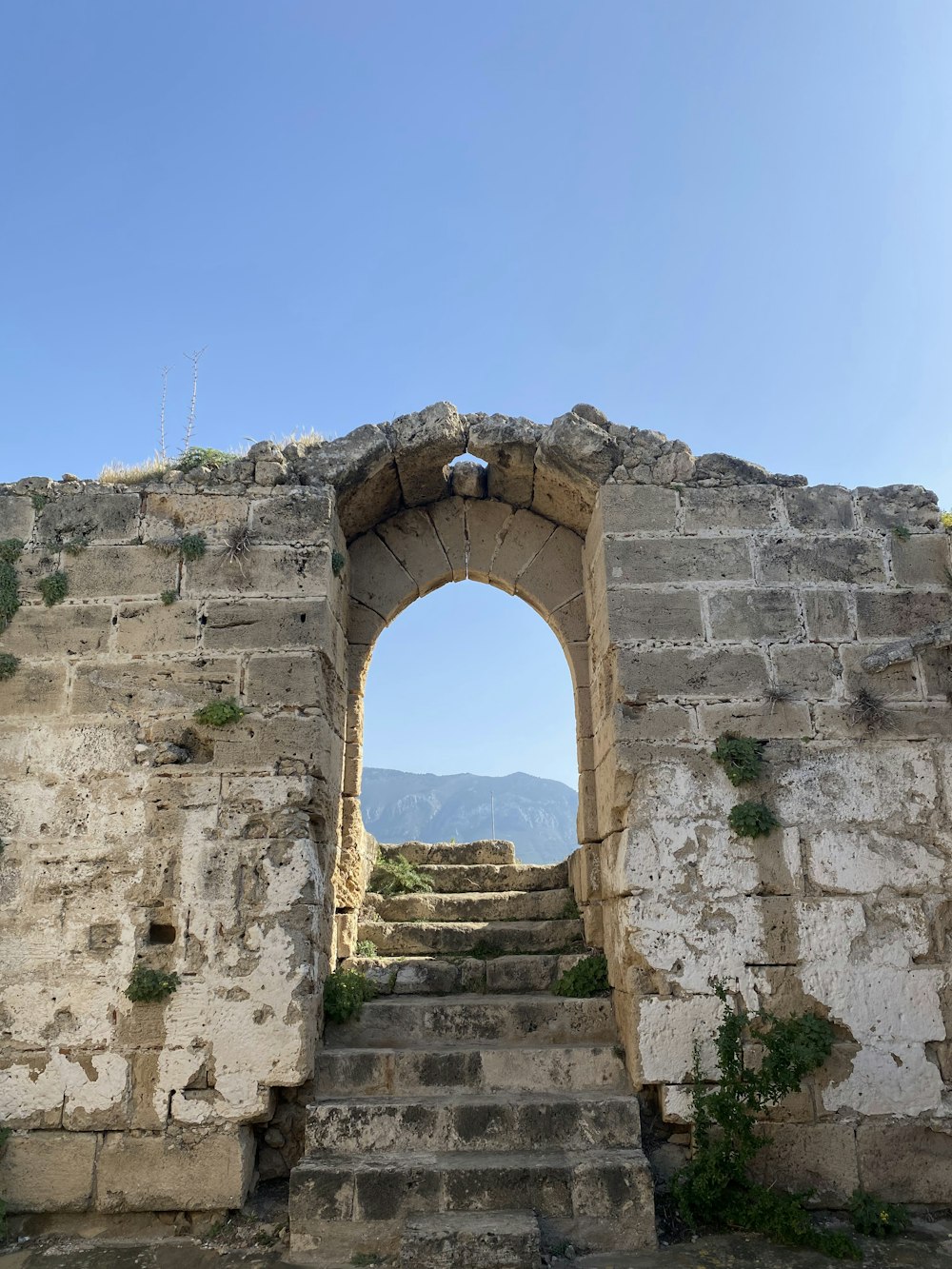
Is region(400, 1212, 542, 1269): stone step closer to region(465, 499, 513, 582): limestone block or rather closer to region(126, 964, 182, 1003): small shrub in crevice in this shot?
region(126, 964, 182, 1003): small shrub in crevice

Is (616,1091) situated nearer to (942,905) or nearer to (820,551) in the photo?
(942,905)

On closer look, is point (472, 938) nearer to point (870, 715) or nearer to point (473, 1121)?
point (473, 1121)

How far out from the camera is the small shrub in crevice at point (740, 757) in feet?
15.9

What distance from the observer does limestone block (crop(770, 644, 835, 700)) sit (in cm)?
510

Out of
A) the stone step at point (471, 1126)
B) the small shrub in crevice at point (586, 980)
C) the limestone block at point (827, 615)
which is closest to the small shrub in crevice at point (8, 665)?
the stone step at point (471, 1126)

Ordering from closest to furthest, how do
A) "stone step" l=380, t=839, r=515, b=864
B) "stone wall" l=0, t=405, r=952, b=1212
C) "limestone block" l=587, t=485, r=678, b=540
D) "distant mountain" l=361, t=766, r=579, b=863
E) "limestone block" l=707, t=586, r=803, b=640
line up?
"stone wall" l=0, t=405, r=952, b=1212
"limestone block" l=707, t=586, r=803, b=640
"limestone block" l=587, t=485, r=678, b=540
"stone step" l=380, t=839, r=515, b=864
"distant mountain" l=361, t=766, r=579, b=863

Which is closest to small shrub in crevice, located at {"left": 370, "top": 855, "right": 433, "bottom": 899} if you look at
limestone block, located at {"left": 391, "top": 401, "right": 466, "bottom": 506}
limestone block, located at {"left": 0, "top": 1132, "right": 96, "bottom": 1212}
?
limestone block, located at {"left": 0, "top": 1132, "right": 96, "bottom": 1212}

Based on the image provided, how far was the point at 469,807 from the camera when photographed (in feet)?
272

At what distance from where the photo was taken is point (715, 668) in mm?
5145

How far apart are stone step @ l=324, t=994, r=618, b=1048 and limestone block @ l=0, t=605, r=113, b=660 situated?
8.43ft

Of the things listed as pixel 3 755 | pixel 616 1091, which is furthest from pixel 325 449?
pixel 616 1091

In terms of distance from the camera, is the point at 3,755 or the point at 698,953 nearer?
the point at 698,953

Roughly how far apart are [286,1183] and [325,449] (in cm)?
409

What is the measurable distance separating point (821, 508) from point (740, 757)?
1701mm
